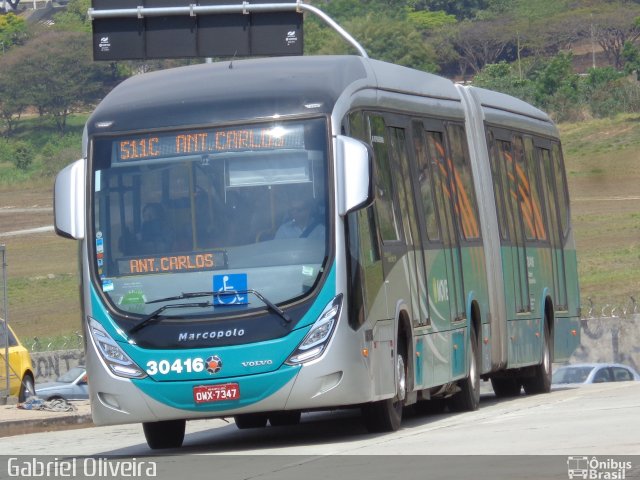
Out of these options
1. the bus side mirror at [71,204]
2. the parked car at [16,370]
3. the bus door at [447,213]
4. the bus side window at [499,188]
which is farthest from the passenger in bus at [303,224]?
the parked car at [16,370]

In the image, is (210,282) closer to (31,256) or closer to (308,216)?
(308,216)

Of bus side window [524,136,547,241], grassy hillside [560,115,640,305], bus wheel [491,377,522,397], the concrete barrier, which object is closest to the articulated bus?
bus side window [524,136,547,241]

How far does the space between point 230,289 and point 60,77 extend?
119313 mm

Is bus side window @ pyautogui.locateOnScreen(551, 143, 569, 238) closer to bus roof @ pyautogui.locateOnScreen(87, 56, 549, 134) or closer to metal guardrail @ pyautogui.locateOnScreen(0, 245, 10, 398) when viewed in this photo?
metal guardrail @ pyautogui.locateOnScreen(0, 245, 10, 398)

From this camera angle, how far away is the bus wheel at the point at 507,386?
73.3ft

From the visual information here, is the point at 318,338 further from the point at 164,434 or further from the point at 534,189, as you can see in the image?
the point at 534,189

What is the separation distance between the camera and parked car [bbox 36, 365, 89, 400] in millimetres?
31656

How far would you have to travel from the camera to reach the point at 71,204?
14.2 metres

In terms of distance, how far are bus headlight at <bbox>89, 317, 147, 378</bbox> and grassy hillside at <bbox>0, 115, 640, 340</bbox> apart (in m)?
33.1

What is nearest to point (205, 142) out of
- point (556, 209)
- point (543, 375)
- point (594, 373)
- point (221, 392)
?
point (221, 392)

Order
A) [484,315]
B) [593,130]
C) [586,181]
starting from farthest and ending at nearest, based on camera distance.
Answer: [593,130], [586,181], [484,315]

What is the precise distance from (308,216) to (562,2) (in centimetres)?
13678

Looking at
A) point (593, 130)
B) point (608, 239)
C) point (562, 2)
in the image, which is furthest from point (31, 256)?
point (562, 2)

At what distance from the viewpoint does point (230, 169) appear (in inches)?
554
